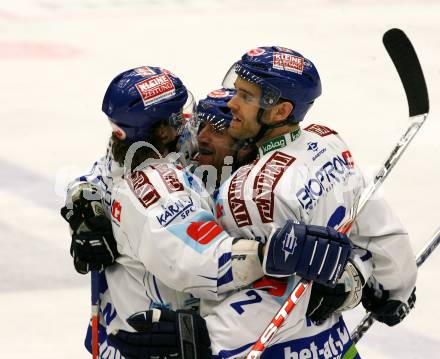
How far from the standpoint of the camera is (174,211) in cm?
331

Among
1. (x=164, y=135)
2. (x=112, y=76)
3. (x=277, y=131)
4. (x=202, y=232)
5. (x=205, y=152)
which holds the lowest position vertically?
(x=112, y=76)

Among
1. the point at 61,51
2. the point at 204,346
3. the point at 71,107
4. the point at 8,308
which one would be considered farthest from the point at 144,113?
the point at 61,51

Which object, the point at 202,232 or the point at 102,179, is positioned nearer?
the point at 202,232

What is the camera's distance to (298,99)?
3410 millimetres

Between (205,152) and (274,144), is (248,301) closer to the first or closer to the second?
(274,144)

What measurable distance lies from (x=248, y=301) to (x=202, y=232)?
0.75 feet

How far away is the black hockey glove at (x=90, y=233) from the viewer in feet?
11.7

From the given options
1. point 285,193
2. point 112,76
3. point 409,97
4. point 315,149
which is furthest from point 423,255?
point 112,76

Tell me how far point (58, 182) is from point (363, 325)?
113 inches

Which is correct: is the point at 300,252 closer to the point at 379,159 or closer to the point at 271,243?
the point at 271,243

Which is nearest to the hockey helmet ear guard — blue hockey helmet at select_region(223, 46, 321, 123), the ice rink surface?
blue hockey helmet at select_region(223, 46, 321, 123)

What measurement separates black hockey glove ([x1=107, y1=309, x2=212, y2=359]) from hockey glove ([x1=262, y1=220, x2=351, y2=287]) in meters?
0.25

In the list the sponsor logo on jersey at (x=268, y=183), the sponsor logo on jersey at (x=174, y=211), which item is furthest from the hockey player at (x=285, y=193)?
the sponsor logo on jersey at (x=174, y=211)

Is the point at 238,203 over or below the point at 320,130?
below
